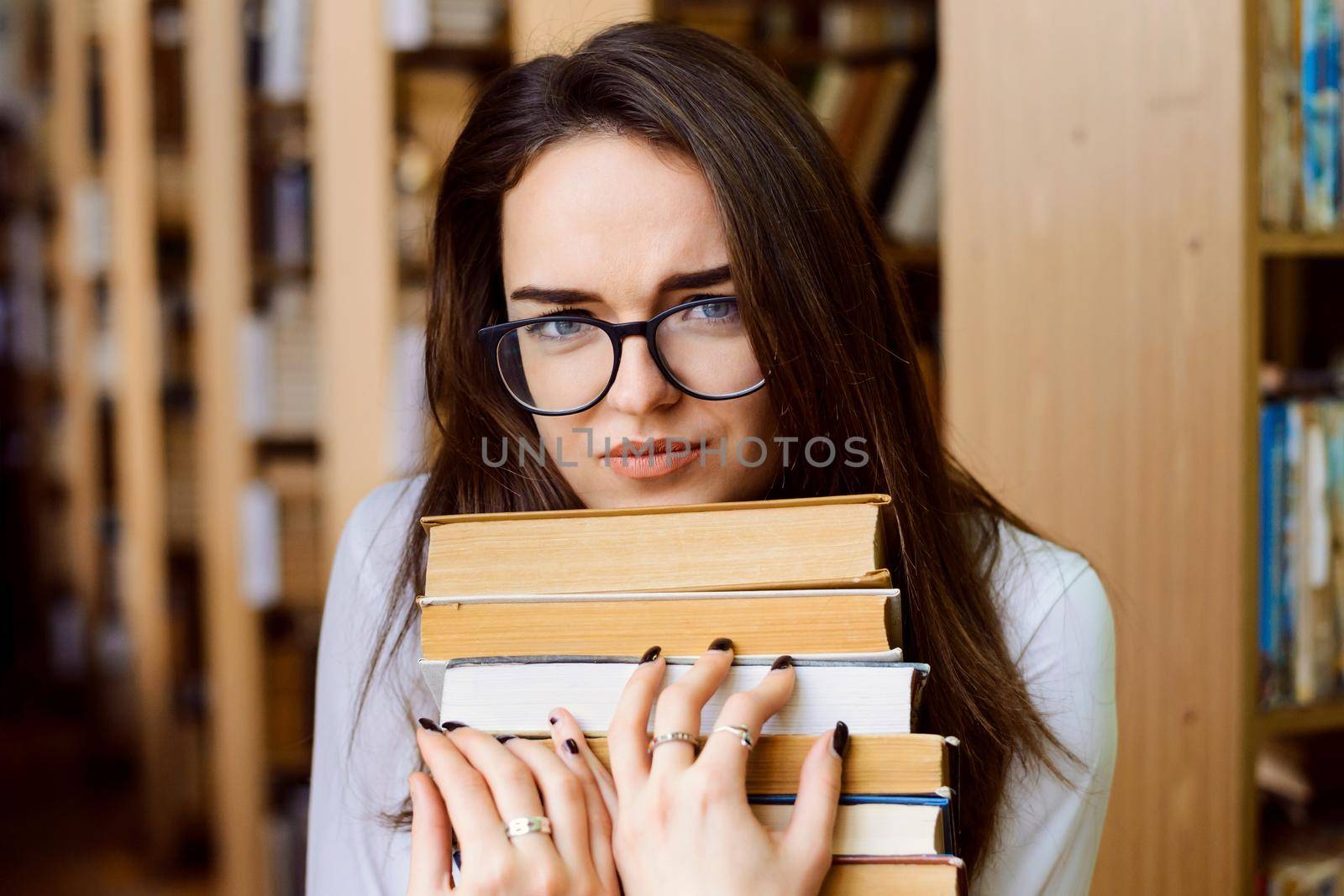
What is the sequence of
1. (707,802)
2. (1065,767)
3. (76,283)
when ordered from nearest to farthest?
(707,802)
(1065,767)
(76,283)

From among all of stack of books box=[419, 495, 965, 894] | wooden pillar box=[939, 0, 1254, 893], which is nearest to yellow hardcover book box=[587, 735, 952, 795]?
stack of books box=[419, 495, 965, 894]

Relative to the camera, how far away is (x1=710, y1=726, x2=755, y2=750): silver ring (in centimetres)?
68

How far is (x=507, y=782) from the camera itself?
2.31ft

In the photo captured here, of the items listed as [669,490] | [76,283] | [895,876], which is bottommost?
[895,876]

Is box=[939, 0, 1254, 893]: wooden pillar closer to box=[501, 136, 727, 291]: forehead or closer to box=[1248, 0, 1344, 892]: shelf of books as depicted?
box=[1248, 0, 1344, 892]: shelf of books

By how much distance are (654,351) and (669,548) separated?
0.72 feet

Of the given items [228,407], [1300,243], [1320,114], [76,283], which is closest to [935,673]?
[1300,243]

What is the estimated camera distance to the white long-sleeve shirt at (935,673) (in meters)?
1.02

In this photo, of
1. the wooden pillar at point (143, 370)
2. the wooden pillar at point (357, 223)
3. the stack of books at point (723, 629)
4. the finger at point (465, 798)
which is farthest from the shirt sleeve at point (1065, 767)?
the wooden pillar at point (143, 370)

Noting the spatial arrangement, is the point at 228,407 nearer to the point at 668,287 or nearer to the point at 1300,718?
the point at 668,287

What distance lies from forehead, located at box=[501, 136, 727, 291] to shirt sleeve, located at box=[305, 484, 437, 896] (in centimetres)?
38

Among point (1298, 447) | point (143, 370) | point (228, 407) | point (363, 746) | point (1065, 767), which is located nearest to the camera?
point (1065, 767)

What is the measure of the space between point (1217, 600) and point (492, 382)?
3.40 feet

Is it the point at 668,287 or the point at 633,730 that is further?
the point at 668,287
